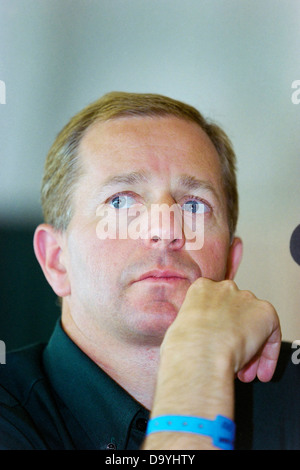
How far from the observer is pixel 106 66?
143 cm

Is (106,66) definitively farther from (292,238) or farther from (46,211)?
(292,238)

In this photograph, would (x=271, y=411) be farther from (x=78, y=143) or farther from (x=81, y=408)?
(x=78, y=143)

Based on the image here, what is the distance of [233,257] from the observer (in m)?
1.32

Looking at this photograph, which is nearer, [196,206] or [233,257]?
[196,206]

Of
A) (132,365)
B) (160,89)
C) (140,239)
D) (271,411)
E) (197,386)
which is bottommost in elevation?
(271,411)

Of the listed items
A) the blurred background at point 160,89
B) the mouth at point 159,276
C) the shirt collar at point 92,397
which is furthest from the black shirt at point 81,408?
the blurred background at point 160,89

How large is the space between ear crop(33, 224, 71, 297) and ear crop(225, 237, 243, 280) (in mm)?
390

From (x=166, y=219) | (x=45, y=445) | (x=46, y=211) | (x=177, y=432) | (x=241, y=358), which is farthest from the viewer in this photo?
(x=46, y=211)

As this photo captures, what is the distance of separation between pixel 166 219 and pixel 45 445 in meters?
0.45

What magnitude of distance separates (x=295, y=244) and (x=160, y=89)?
539 millimetres

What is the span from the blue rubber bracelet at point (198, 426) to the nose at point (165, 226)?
0.38 metres

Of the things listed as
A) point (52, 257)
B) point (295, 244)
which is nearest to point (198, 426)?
point (52, 257)

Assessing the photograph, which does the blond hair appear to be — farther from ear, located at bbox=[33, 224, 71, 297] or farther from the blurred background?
the blurred background

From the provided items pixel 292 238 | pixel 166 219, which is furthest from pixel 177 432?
pixel 292 238
